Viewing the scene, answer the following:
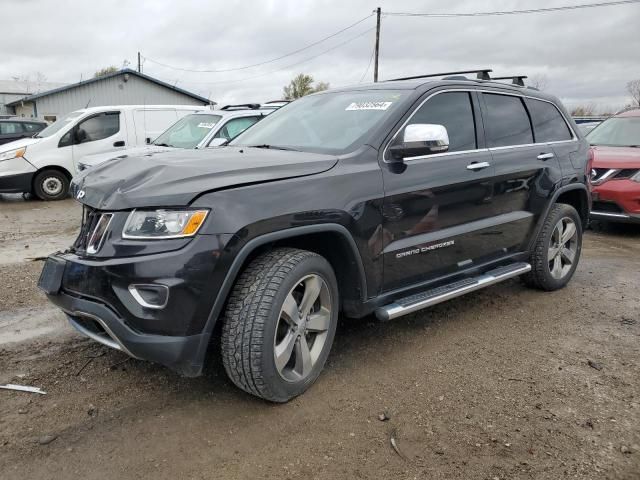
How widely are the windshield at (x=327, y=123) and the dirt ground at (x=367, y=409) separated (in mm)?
1404

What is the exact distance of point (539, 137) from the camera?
473 cm

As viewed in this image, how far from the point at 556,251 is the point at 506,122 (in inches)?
53.9

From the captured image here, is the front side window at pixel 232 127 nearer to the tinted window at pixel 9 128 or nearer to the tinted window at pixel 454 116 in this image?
the tinted window at pixel 454 116

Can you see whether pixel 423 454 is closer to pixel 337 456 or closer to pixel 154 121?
pixel 337 456

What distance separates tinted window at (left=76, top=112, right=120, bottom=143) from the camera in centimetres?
1089

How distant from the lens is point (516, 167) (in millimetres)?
4281

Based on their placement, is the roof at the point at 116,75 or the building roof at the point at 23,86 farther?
the building roof at the point at 23,86

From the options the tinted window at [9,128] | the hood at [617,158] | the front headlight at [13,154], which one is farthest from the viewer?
the tinted window at [9,128]

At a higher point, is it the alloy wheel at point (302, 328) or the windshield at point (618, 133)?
the windshield at point (618, 133)

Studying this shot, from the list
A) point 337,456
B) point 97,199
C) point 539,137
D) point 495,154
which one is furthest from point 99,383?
point 539,137

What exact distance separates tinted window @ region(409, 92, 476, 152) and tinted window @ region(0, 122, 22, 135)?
1591 cm

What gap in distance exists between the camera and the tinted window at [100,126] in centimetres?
1089

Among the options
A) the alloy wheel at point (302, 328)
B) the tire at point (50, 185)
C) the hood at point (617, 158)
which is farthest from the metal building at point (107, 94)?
the alloy wheel at point (302, 328)

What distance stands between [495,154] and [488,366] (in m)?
1.62
